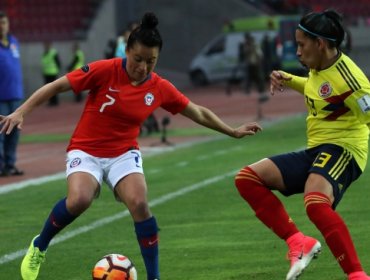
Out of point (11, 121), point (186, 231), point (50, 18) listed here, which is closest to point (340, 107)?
point (11, 121)

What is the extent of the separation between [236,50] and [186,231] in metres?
34.8

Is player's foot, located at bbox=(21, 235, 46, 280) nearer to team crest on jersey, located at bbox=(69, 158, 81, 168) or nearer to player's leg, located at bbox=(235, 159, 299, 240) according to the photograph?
team crest on jersey, located at bbox=(69, 158, 81, 168)

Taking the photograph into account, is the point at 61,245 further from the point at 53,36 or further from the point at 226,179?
the point at 53,36

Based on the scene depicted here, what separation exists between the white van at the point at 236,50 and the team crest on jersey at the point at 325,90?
34.8 metres

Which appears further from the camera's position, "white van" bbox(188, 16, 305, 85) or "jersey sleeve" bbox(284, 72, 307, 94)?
"white van" bbox(188, 16, 305, 85)

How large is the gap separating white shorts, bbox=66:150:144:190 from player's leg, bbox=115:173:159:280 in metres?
0.11

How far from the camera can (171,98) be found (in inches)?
337

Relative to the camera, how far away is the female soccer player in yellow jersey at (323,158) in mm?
7832

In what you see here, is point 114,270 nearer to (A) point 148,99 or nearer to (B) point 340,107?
(A) point 148,99

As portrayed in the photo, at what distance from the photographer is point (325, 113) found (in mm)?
8125

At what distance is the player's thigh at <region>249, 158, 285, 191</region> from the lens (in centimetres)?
824

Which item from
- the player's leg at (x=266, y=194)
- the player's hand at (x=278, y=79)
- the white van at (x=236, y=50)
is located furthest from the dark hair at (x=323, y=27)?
the white van at (x=236, y=50)

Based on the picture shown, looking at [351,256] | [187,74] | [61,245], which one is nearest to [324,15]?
[351,256]

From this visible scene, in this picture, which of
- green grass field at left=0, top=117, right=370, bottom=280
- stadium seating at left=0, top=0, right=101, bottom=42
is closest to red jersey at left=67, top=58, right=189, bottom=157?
green grass field at left=0, top=117, right=370, bottom=280
